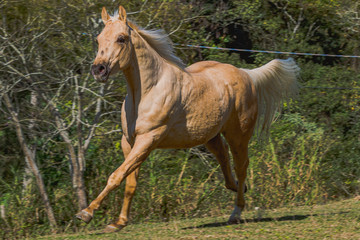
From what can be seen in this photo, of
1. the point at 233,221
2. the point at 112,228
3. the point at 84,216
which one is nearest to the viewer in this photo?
the point at 84,216

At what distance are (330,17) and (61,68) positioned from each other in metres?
8.87

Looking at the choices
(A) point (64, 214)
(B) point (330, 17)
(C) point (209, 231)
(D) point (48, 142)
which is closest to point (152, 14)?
(D) point (48, 142)

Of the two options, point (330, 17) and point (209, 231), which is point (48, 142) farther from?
point (330, 17)

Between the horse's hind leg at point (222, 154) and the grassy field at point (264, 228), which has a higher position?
the horse's hind leg at point (222, 154)

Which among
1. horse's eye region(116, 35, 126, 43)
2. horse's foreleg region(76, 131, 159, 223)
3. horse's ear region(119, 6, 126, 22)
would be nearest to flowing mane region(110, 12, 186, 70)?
horse's ear region(119, 6, 126, 22)

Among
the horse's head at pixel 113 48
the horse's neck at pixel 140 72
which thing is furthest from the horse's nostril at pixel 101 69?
the horse's neck at pixel 140 72

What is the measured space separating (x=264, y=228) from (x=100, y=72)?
245 cm

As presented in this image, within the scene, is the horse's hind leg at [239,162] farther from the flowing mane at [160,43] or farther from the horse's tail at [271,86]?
the flowing mane at [160,43]

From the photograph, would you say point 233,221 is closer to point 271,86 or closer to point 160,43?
point 271,86

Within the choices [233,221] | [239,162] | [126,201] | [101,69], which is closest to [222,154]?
[239,162]

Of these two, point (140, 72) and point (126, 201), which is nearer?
point (140, 72)

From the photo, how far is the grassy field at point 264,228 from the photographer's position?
5.67 m

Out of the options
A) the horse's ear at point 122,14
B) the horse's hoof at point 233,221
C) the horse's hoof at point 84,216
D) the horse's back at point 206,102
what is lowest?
the horse's hoof at point 233,221

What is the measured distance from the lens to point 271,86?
25.0 feet
